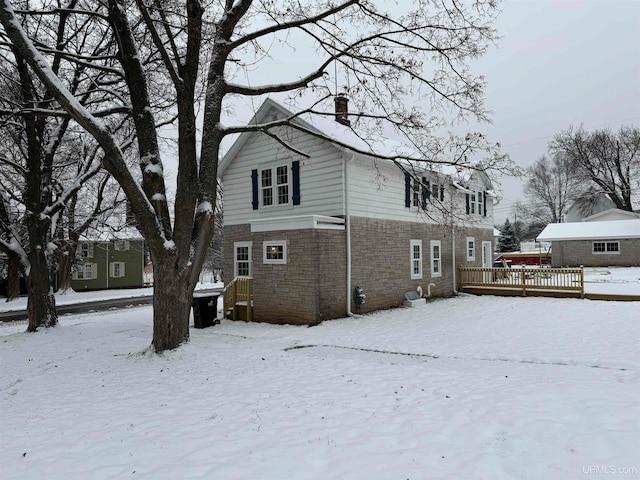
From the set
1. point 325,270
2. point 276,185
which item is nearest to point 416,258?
point 325,270

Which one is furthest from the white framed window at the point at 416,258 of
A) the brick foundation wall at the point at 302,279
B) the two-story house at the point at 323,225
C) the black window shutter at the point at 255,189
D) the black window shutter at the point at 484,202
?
the black window shutter at the point at 484,202

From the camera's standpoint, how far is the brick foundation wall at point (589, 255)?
33219 mm

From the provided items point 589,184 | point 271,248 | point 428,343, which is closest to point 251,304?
point 271,248

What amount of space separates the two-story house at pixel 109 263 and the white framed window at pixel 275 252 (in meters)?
22.4

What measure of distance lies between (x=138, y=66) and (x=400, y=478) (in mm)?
8406

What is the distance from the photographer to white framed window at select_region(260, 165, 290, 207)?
1455 centimetres

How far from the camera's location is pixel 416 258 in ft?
54.5

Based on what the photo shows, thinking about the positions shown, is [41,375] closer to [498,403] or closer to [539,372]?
[498,403]

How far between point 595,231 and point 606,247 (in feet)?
5.18

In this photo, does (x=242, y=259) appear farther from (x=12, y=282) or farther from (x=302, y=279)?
(x=12, y=282)

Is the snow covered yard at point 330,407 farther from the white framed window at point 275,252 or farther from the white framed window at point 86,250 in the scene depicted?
the white framed window at point 86,250

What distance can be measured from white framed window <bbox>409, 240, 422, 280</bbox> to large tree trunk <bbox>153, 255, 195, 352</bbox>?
34.0 ft

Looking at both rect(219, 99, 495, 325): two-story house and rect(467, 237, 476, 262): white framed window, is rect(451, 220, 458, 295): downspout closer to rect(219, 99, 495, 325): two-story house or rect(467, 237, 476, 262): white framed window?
rect(219, 99, 495, 325): two-story house

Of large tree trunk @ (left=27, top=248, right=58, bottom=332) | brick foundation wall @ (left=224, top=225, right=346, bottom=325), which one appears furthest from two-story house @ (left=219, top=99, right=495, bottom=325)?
large tree trunk @ (left=27, top=248, right=58, bottom=332)
